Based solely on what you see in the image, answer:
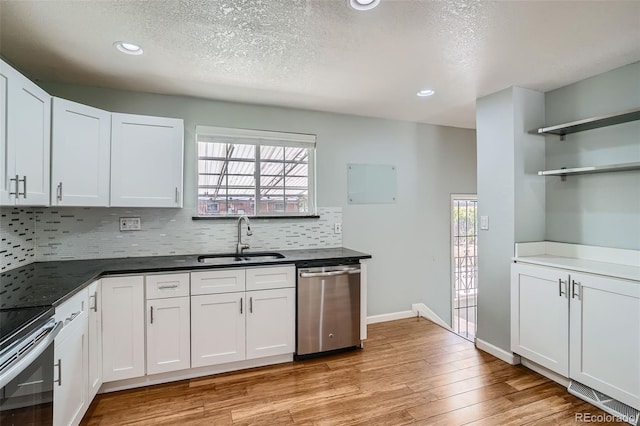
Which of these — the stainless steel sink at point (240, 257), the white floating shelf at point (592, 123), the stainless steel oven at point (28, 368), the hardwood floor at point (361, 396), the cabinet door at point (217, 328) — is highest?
the white floating shelf at point (592, 123)

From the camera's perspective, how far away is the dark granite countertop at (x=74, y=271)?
1653 mm

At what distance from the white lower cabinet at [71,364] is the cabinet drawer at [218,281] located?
71 centimetres

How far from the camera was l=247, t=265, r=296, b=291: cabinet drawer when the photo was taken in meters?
2.68

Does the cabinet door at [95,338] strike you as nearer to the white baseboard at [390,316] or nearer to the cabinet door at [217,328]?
the cabinet door at [217,328]

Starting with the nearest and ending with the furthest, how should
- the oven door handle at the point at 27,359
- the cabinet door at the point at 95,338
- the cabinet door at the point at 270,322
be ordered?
1. the oven door handle at the point at 27,359
2. the cabinet door at the point at 95,338
3. the cabinet door at the point at 270,322

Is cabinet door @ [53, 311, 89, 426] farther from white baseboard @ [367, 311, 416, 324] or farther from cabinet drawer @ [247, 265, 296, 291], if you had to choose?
white baseboard @ [367, 311, 416, 324]

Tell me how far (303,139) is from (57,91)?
219cm

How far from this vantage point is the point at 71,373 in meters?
1.78

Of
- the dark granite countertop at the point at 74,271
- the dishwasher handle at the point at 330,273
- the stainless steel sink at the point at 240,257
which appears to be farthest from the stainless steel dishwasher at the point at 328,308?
the stainless steel sink at the point at 240,257

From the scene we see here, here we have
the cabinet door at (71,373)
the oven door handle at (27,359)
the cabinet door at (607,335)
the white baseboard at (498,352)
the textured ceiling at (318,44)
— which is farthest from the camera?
the white baseboard at (498,352)

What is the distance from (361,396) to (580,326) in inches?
63.8

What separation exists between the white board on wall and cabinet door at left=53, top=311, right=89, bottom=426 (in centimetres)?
267

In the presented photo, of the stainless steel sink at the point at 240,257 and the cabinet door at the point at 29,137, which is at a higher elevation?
the cabinet door at the point at 29,137

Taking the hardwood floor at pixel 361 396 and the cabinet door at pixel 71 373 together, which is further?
the hardwood floor at pixel 361 396
